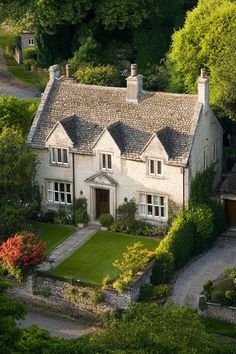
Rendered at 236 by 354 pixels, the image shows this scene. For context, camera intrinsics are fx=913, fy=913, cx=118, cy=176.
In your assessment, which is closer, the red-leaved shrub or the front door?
the red-leaved shrub

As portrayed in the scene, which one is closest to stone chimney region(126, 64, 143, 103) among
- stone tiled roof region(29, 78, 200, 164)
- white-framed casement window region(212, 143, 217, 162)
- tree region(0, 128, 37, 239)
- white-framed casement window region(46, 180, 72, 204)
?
stone tiled roof region(29, 78, 200, 164)

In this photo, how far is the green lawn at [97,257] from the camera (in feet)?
193

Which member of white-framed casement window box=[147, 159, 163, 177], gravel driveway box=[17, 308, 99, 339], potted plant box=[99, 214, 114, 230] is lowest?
gravel driveway box=[17, 308, 99, 339]

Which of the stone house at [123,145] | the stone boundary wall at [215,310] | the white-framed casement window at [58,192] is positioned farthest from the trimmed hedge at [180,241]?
the white-framed casement window at [58,192]

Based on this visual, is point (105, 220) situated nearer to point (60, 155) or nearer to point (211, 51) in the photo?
point (60, 155)

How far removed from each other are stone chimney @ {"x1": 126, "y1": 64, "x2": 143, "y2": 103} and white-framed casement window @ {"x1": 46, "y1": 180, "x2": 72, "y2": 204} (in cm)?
782

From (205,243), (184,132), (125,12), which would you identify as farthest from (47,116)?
(125,12)

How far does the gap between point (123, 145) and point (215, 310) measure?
15035mm

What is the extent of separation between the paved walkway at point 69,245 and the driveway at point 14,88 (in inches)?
1523

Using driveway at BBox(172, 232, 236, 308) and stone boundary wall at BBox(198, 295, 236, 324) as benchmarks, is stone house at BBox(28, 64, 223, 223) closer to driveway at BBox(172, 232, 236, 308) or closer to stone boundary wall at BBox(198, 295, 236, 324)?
driveway at BBox(172, 232, 236, 308)

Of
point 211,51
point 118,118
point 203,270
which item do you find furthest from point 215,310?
point 211,51

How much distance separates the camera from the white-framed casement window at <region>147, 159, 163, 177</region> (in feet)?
207

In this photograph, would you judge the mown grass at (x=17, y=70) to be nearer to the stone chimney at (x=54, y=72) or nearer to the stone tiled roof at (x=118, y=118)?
the stone chimney at (x=54, y=72)

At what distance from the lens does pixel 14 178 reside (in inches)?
2470
